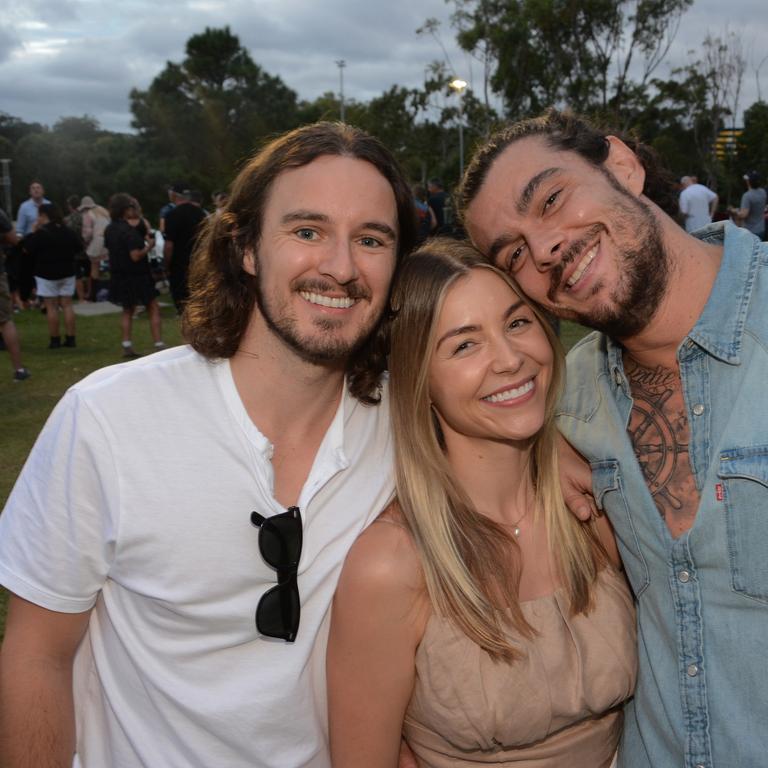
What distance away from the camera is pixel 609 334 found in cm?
244

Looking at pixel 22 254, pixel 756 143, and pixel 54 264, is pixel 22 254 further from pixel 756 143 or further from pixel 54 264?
pixel 756 143

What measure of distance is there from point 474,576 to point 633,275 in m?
1.04

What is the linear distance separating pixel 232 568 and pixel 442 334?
984mm

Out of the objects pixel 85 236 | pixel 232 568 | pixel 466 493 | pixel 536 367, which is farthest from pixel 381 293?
pixel 85 236

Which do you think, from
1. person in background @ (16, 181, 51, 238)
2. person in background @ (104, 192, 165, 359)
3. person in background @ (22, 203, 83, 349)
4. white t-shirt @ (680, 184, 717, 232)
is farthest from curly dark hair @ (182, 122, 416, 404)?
person in background @ (16, 181, 51, 238)

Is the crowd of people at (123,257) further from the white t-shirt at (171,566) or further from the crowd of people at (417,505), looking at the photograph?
the white t-shirt at (171,566)

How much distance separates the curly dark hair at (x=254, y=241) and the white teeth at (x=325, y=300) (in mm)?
205

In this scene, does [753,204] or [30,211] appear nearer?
[753,204]

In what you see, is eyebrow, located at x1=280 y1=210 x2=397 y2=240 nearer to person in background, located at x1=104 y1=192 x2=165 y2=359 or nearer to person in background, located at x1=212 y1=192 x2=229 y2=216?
person in background, located at x1=212 y1=192 x2=229 y2=216

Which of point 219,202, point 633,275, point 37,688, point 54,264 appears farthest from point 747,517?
point 219,202

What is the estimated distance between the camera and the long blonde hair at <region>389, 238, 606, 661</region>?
2303 mm

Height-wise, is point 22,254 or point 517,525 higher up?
point 517,525

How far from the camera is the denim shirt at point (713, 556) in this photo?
6.76 feet

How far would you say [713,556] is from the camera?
210 cm
